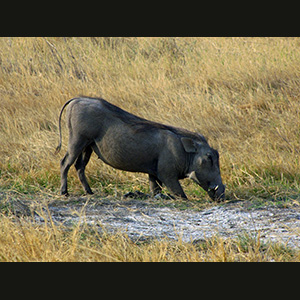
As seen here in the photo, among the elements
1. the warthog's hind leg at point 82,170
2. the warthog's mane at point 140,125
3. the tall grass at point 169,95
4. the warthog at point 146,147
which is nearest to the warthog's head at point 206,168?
the warthog at point 146,147

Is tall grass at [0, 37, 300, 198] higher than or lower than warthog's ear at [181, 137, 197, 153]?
lower

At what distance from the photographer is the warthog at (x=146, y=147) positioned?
21.0 ft

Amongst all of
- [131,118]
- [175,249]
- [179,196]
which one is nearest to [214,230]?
[175,249]

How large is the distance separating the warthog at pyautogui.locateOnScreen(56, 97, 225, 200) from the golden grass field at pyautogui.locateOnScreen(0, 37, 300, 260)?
41cm

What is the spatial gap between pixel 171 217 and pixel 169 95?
393 centimetres

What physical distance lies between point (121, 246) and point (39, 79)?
6494 millimetres

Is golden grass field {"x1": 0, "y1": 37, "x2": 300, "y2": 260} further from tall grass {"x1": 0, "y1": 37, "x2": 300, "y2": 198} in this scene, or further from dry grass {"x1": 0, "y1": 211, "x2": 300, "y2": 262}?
dry grass {"x1": 0, "y1": 211, "x2": 300, "y2": 262}

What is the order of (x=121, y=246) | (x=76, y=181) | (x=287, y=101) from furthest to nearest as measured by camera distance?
(x=287, y=101)
(x=76, y=181)
(x=121, y=246)

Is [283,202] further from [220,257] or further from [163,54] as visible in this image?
[163,54]

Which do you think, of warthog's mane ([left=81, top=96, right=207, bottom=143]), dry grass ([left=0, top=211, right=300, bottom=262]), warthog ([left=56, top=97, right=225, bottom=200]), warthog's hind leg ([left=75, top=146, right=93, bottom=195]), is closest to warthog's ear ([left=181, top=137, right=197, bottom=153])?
warthog ([left=56, top=97, right=225, bottom=200])

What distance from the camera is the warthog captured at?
6.39 metres

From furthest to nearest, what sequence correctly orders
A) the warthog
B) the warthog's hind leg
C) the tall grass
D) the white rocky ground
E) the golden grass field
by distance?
the tall grass, the golden grass field, the warthog's hind leg, the warthog, the white rocky ground

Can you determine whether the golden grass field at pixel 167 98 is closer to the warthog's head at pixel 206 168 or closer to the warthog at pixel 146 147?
the warthog's head at pixel 206 168

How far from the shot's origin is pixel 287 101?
30.2ft
